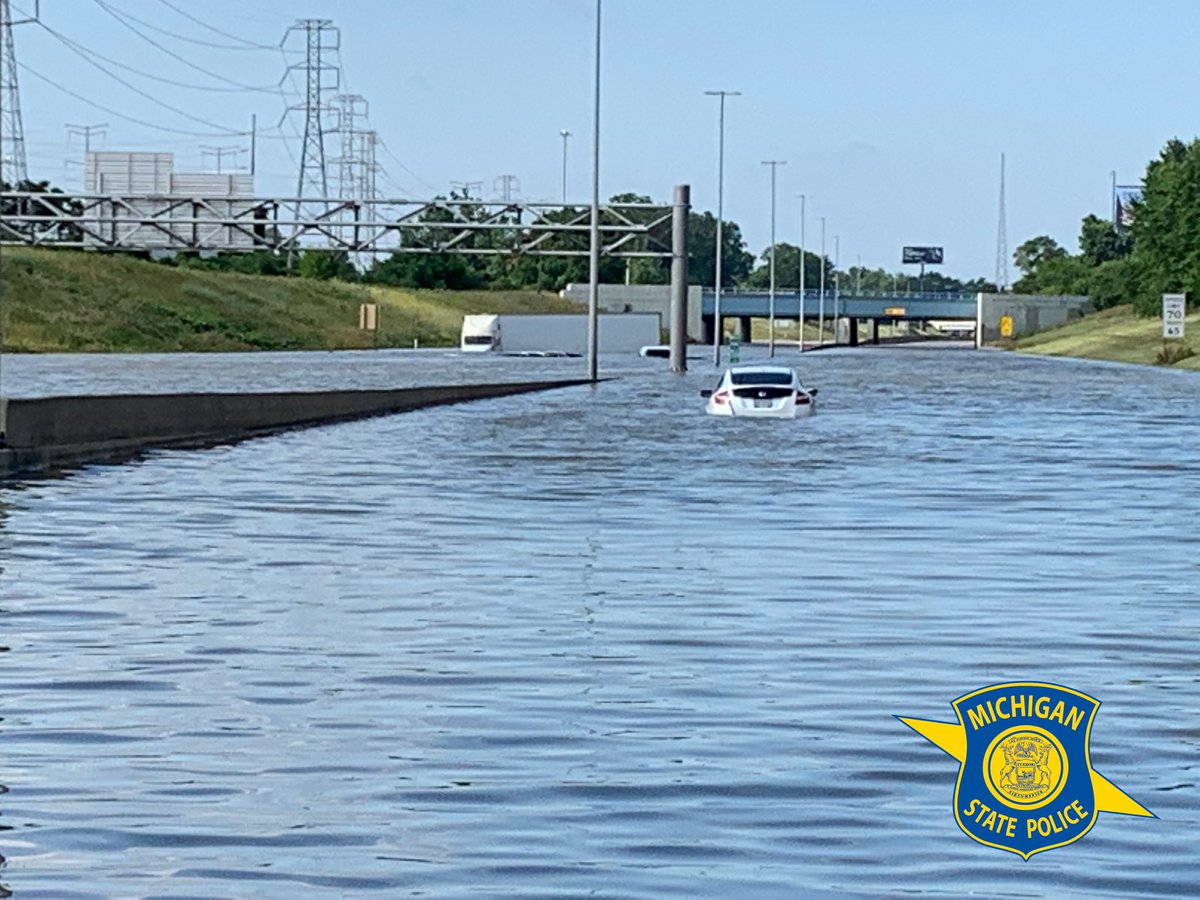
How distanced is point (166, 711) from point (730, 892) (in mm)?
5106

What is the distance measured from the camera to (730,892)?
8859mm

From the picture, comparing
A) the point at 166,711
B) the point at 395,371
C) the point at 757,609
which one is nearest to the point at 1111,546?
the point at 757,609

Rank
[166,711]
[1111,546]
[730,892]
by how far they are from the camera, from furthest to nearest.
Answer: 1. [1111,546]
2. [166,711]
3. [730,892]

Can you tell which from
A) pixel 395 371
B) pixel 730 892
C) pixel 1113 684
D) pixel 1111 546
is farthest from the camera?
pixel 395 371

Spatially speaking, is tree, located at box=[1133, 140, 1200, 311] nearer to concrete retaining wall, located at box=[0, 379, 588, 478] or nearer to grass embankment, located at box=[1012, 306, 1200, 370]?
grass embankment, located at box=[1012, 306, 1200, 370]

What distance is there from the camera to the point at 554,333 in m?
165

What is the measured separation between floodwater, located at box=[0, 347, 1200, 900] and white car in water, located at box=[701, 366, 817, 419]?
20.0 meters

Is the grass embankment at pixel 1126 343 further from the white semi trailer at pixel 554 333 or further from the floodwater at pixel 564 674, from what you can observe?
the floodwater at pixel 564 674

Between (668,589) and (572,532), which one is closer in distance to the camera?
(668,589)

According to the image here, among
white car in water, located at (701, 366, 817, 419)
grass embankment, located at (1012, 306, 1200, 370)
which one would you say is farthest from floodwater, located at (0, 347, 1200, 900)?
grass embankment, located at (1012, 306, 1200, 370)

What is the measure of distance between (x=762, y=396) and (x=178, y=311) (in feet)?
353

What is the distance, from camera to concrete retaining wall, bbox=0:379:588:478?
118 ft

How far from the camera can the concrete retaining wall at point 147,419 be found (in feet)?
118

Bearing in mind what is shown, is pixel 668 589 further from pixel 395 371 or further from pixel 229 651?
pixel 395 371
